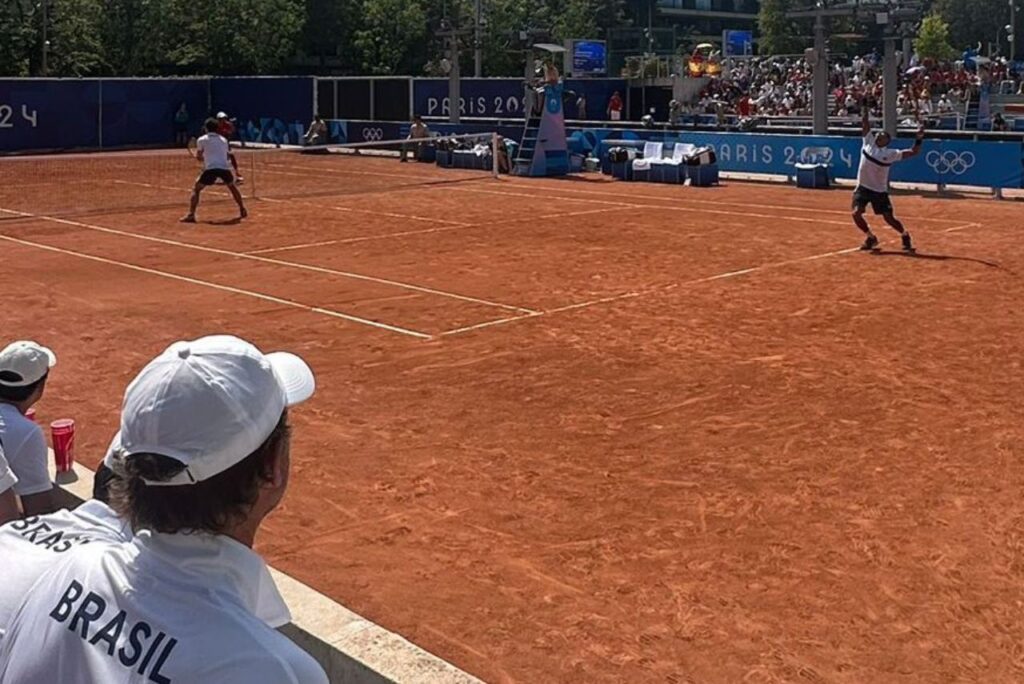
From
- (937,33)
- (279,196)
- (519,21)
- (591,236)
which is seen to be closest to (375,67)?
(519,21)

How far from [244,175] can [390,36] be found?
41054mm

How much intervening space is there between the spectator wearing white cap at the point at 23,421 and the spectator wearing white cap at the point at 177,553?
294 centimetres

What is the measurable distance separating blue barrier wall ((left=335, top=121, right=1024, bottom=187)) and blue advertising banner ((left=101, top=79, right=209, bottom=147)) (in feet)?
42.1

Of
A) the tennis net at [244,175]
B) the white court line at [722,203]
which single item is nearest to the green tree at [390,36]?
the tennis net at [244,175]

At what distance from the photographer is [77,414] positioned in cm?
922

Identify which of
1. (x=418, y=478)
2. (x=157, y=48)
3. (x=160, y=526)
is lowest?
(x=418, y=478)

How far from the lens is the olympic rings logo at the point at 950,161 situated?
26.2 m

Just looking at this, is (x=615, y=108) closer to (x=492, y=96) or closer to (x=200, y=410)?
(x=492, y=96)

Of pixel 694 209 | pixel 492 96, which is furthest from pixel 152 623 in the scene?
pixel 492 96

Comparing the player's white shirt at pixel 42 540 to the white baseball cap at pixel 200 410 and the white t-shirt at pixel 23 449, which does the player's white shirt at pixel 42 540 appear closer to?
the white baseball cap at pixel 200 410

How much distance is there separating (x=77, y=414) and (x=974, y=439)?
674 cm

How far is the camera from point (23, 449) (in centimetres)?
485

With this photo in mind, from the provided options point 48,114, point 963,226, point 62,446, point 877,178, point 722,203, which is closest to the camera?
point 62,446

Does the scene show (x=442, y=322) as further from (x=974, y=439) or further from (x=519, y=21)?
(x=519, y=21)
